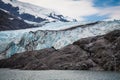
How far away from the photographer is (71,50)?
416 ft

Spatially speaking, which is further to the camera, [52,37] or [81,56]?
[52,37]

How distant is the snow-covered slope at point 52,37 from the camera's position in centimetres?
13500

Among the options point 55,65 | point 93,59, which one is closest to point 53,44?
point 55,65

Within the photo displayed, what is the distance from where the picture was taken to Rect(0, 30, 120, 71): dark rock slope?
11243 centimetres

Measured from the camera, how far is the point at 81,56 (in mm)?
120250

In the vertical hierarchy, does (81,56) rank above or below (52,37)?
below

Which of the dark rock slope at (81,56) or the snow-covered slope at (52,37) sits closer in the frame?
the dark rock slope at (81,56)

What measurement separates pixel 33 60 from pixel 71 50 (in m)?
18.4

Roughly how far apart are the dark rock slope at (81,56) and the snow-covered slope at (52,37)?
5.41m

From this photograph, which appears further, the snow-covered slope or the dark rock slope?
the snow-covered slope

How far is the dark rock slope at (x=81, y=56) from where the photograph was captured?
11243 centimetres

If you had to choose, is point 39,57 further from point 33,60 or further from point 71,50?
point 71,50

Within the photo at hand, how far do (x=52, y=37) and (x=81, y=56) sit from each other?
2508 centimetres

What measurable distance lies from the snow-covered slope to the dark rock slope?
5.41 metres
